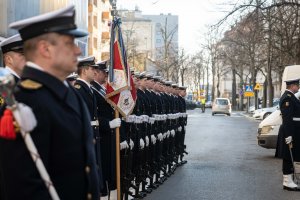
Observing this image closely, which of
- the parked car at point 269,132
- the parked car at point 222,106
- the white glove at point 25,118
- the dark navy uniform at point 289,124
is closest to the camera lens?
the white glove at point 25,118

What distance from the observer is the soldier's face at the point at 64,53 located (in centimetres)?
340

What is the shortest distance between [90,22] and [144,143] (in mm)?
48529

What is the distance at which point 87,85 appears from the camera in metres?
7.49

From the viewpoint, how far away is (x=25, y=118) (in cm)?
318

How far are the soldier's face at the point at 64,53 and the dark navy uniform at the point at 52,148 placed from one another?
0.08m

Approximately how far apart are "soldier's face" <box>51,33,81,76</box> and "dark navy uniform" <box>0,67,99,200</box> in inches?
3.2

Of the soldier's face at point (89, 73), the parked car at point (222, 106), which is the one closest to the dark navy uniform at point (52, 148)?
the soldier's face at point (89, 73)

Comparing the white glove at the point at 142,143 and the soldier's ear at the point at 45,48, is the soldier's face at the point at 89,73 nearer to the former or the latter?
the white glove at the point at 142,143

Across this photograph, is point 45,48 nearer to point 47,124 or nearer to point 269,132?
point 47,124

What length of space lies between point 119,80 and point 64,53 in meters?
6.01

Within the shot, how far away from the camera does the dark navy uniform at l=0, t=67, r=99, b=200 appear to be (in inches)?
127

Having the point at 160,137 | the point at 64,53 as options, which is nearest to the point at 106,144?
the point at 160,137

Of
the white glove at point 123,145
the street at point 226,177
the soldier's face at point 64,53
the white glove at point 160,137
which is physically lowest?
the street at point 226,177

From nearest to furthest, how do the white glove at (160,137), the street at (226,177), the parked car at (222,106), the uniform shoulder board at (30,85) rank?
the uniform shoulder board at (30,85) < the street at (226,177) < the white glove at (160,137) < the parked car at (222,106)
